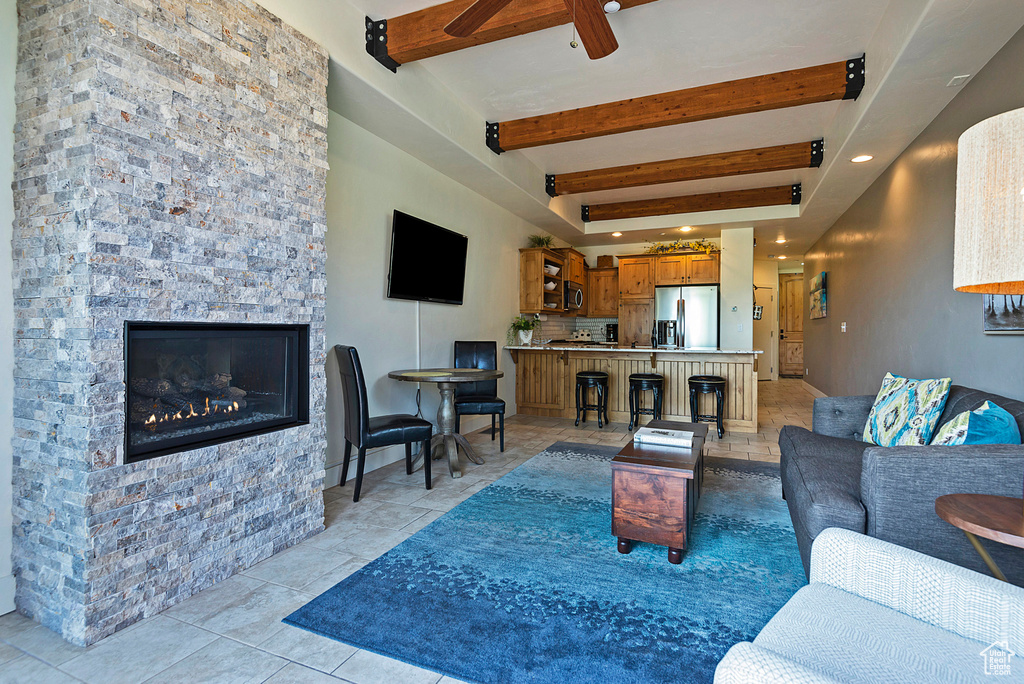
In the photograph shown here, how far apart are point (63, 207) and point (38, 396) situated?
734mm

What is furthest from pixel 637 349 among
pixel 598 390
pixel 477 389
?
pixel 477 389

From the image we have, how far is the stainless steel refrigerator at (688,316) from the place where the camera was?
308 inches

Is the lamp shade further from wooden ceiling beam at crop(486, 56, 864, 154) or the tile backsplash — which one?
the tile backsplash

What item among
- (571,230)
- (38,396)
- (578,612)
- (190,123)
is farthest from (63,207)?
(571,230)

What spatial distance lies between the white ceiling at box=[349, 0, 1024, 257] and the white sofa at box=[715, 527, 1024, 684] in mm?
2549

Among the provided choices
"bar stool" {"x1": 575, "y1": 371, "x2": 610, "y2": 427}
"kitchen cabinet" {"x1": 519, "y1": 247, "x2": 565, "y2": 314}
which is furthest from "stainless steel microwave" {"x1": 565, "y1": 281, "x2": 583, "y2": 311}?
"bar stool" {"x1": 575, "y1": 371, "x2": 610, "y2": 427}

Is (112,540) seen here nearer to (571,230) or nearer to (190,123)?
(190,123)

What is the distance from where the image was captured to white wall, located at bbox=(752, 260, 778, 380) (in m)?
11.1

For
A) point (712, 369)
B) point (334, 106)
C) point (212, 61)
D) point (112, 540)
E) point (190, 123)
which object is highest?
point (334, 106)

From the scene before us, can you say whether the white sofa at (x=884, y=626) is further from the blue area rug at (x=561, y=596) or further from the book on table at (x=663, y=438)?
the book on table at (x=663, y=438)

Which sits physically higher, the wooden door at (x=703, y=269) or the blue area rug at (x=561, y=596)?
the wooden door at (x=703, y=269)

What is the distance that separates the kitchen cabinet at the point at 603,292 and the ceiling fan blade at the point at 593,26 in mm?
6247

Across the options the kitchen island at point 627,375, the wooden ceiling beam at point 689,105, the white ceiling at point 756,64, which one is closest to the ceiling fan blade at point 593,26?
the white ceiling at point 756,64

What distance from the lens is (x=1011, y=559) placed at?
5.32ft
